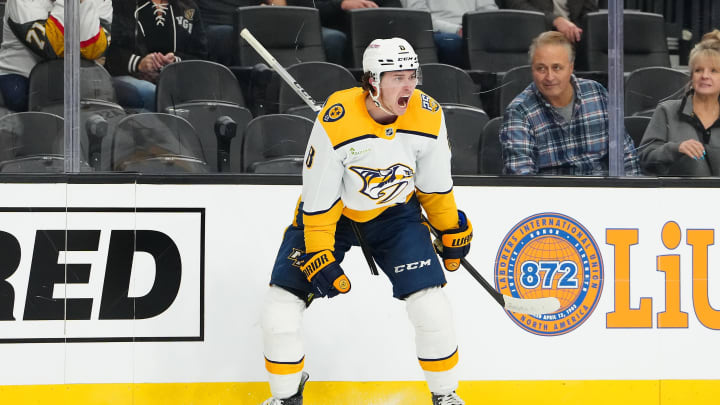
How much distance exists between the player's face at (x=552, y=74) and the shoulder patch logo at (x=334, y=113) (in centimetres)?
100

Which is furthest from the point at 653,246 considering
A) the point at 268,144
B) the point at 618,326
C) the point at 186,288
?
the point at 186,288

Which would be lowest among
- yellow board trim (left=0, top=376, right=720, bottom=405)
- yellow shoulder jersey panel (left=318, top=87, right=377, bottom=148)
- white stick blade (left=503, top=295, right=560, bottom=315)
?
yellow board trim (left=0, top=376, right=720, bottom=405)

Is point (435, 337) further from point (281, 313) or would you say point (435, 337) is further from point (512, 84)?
point (512, 84)

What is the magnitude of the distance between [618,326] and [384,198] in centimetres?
113

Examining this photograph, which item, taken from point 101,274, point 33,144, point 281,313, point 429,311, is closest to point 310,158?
point 281,313

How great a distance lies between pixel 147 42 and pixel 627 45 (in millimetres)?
1767

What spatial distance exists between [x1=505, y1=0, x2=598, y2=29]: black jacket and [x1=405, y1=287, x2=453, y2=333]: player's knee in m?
1.23

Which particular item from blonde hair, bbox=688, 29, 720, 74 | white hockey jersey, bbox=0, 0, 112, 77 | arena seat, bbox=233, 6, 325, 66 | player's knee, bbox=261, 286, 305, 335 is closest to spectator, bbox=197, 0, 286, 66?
arena seat, bbox=233, 6, 325, 66

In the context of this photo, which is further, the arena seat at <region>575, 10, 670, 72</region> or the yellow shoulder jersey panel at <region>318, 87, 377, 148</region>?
the arena seat at <region>575, 10, 670, 72</region>

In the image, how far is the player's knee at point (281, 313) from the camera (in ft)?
10.5

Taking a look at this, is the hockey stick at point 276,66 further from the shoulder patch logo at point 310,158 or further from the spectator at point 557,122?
the spectator at point 557,122

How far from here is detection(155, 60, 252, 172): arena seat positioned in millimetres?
3643

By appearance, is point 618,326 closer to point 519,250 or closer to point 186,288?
point 519,250

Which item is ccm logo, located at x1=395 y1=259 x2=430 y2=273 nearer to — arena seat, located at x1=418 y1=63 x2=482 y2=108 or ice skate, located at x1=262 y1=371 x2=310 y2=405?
ice skate, located at x1=262 y1=371 x2=310 y2=405
